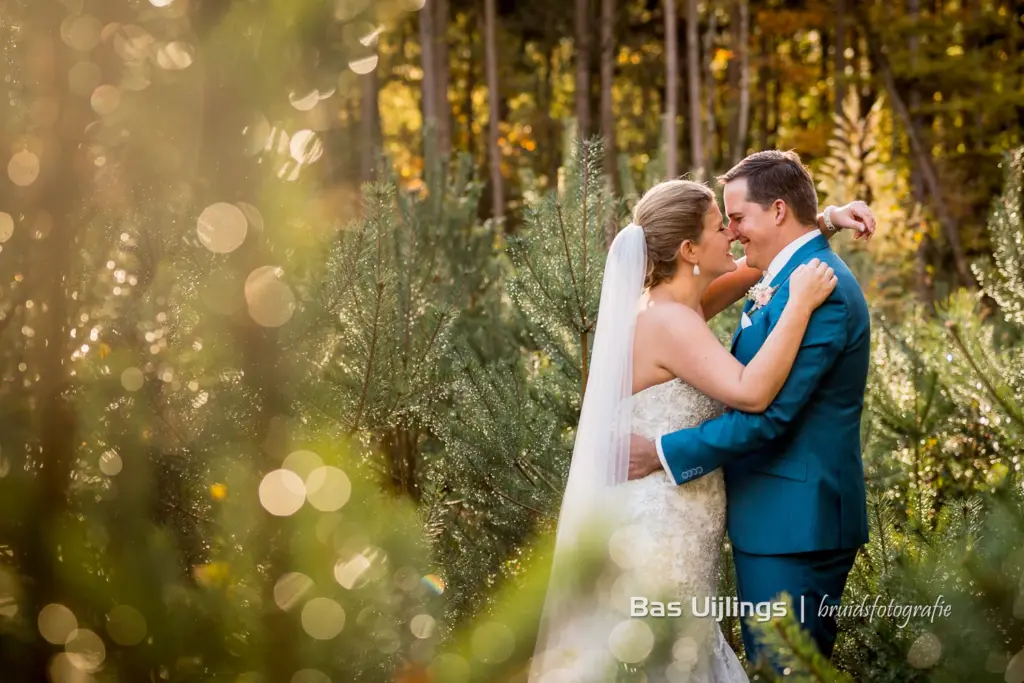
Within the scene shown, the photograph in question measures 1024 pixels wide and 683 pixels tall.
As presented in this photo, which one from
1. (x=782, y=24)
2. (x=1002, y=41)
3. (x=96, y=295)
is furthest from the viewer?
(x=782, y=24)

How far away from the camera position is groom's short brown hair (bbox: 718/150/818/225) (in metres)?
3.06

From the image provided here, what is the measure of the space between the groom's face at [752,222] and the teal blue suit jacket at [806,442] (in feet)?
0.37

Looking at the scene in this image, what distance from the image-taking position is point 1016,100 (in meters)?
14.5

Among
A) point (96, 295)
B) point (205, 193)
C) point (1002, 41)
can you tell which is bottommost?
point (96, 295)

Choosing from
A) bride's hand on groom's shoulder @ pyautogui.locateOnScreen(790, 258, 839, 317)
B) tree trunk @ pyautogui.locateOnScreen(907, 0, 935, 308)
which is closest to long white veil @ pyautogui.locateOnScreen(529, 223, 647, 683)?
bride's hand on groom's shoulder @ pyautogui.locateOnScreen(790, 258, 839, 317)

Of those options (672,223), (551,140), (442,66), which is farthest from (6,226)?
(551,140)

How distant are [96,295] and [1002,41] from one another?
17856mm

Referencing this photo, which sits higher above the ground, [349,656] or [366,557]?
Result: [366,557]

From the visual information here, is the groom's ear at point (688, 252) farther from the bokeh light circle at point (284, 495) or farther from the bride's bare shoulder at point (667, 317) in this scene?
the bokeh light circle at point (284, 495)

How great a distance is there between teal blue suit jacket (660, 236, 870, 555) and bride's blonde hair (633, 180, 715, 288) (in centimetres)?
35

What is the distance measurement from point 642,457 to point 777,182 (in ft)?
3.16

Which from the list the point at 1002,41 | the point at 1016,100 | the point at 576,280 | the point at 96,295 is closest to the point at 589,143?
the point at 576,280

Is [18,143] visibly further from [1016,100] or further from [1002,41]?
[1002,41]

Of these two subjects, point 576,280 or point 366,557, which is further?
point 576,280
